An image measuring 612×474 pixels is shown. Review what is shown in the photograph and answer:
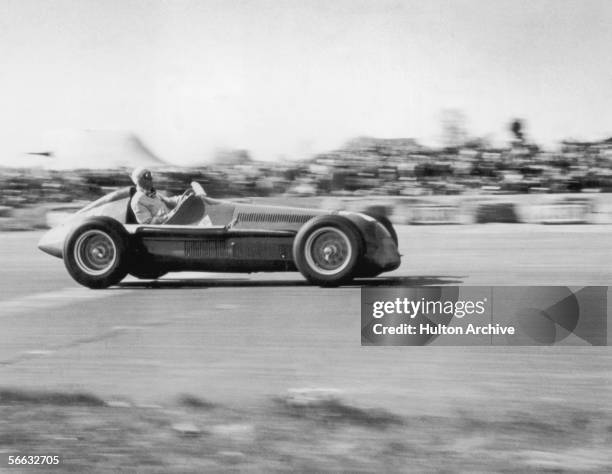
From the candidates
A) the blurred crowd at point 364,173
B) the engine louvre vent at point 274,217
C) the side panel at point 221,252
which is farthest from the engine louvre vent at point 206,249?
the blurred crowd at point 364,173

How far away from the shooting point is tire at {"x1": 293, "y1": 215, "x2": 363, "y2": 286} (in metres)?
6.81

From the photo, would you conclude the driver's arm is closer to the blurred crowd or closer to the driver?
the driver

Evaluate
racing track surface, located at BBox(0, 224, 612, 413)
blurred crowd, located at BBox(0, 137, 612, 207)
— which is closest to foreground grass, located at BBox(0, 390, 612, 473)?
racing track surface, located at BBox(0, 224, 612, 413)

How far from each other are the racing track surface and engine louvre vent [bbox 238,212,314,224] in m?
0.46

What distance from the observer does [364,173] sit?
24.6 feet

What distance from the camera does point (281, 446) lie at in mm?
3508

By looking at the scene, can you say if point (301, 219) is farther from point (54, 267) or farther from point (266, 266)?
point (54, 267)

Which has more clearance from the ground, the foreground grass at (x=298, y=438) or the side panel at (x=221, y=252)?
the side panel at (x=221, y=252)

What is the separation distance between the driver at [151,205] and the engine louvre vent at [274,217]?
455 mm

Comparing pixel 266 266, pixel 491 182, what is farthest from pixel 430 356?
pixel 491 182

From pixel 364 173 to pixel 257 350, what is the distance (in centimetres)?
271

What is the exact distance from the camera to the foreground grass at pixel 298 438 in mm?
3342

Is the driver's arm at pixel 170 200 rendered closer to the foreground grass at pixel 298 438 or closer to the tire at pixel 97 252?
the tire at pixel 97 252

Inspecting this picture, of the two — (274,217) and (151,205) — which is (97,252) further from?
(274,217)
